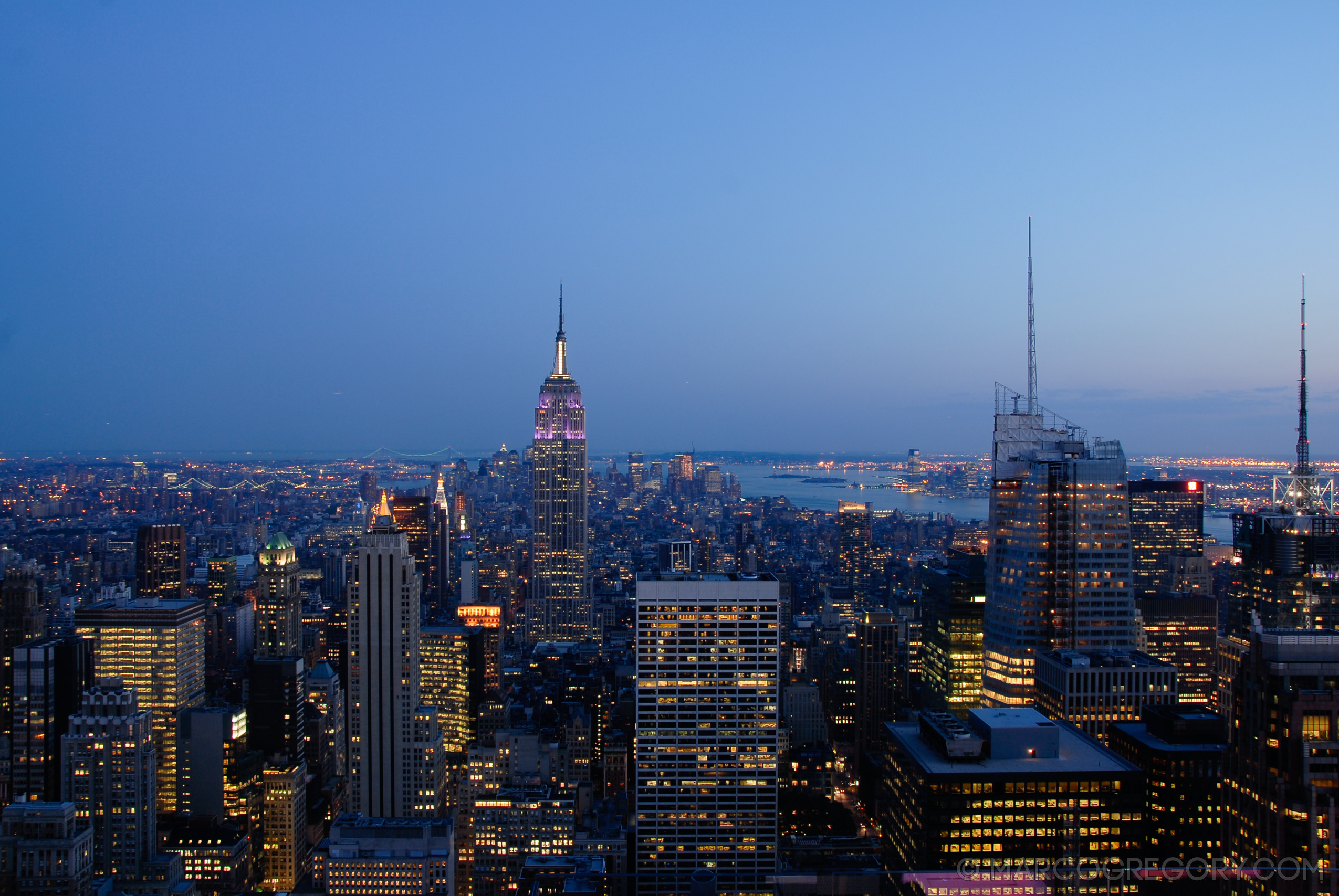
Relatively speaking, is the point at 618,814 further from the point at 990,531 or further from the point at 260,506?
the point at 260,506

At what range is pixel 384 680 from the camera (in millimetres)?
24797

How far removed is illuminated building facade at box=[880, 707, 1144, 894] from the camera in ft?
43.2

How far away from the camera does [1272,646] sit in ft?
35.8

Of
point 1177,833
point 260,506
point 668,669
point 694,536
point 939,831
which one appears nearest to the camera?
point 939,831

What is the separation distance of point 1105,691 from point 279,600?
2824cm

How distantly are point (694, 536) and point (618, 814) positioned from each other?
2924 centimetres

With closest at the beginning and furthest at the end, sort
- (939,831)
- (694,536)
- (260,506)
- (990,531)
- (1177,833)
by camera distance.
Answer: (939,831) → (1177,833) → (990,531) → (260,506) → (694,536)

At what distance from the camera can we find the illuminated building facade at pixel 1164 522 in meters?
33.0

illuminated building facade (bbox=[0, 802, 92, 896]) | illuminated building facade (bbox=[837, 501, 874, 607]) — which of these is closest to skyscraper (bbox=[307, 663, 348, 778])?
illuminated building facade (bbox=[0, 802, 92, 896])

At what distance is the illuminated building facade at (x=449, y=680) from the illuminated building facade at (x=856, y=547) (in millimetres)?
19132

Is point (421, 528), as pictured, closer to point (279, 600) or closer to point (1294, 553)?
point (279, 600)

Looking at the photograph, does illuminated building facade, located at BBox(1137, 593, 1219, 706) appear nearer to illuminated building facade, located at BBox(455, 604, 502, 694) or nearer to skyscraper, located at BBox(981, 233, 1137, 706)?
skyscraper, located at BBox(981, 233, 1137, 706)

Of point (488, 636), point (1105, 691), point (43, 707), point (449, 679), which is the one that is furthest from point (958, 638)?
point (43, 707)

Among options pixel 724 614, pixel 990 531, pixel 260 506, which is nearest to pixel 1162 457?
pixel 990 531
